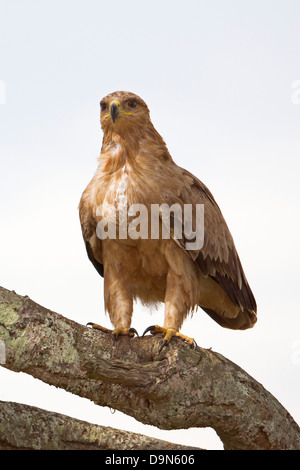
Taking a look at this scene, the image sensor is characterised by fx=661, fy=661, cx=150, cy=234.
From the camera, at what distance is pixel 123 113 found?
6.59 m

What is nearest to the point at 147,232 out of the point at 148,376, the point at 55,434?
the point at 148,376

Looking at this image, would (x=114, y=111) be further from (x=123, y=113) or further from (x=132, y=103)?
(x=132, y=103)

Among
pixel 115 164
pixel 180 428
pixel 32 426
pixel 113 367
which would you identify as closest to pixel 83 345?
pixel 113 367

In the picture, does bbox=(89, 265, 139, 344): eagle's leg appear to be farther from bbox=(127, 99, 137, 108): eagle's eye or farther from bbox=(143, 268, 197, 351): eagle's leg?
bbox=(127, 99, 137, 108): eagle's eye

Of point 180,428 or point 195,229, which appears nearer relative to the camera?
point 180,428

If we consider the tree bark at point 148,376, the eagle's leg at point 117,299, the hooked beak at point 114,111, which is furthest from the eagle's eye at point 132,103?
the tree bark at point 148,376

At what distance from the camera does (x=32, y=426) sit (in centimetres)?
523

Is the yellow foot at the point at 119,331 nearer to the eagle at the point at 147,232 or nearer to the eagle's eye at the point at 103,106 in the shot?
the eagle at the point at 147,232

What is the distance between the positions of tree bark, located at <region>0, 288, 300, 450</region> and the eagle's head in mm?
2156

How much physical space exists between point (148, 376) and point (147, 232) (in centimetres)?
148

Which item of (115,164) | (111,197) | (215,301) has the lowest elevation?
(215,301)

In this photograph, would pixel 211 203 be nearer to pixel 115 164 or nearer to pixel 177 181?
pixel 177 181

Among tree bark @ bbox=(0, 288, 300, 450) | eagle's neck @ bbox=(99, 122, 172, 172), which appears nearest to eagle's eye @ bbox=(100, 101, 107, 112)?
eagle's neck @ bbox=(99, 122, 172, 172)
